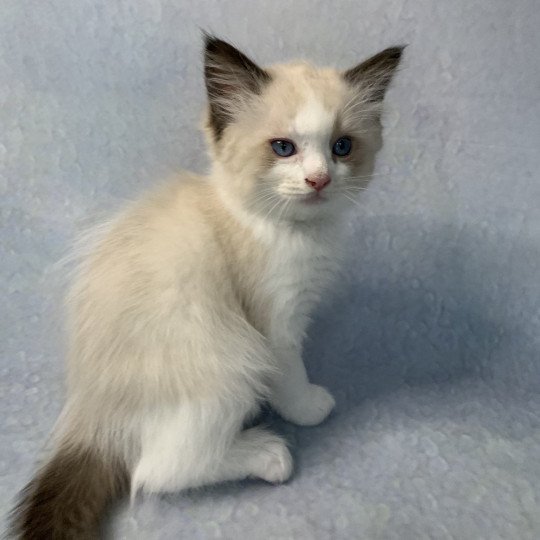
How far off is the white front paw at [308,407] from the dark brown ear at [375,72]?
546 mm

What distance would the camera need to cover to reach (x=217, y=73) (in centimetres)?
98

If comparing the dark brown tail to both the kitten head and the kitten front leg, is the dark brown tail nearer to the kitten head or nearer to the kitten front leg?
the kitten front leg

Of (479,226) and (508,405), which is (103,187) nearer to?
(479,226)

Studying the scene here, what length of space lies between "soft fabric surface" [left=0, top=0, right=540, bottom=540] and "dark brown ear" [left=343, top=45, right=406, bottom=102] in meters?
0.42

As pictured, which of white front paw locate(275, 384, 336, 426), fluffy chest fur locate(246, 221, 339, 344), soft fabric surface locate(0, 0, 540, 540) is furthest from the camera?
soft fabric surface locate(0, 0, 540, 540)

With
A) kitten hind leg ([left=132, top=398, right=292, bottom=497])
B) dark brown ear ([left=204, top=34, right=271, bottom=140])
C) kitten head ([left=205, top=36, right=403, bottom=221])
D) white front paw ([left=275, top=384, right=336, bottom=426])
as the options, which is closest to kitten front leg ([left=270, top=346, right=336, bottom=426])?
white front paw ([left=275, top=384, right=336, bottom=426])

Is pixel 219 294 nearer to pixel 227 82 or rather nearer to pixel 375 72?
pixel 227 82

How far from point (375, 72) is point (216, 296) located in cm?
45

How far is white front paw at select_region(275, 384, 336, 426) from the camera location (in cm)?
116

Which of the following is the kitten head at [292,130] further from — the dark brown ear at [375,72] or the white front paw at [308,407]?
the white front paw at [308,407]

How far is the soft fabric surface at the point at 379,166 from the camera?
1.33m

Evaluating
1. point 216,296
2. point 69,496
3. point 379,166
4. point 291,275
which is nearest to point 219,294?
point 216,296

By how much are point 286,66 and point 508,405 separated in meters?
0.79

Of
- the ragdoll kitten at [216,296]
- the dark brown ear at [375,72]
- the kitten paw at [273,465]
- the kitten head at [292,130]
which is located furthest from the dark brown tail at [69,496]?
the dark brown ear at [375,72]
